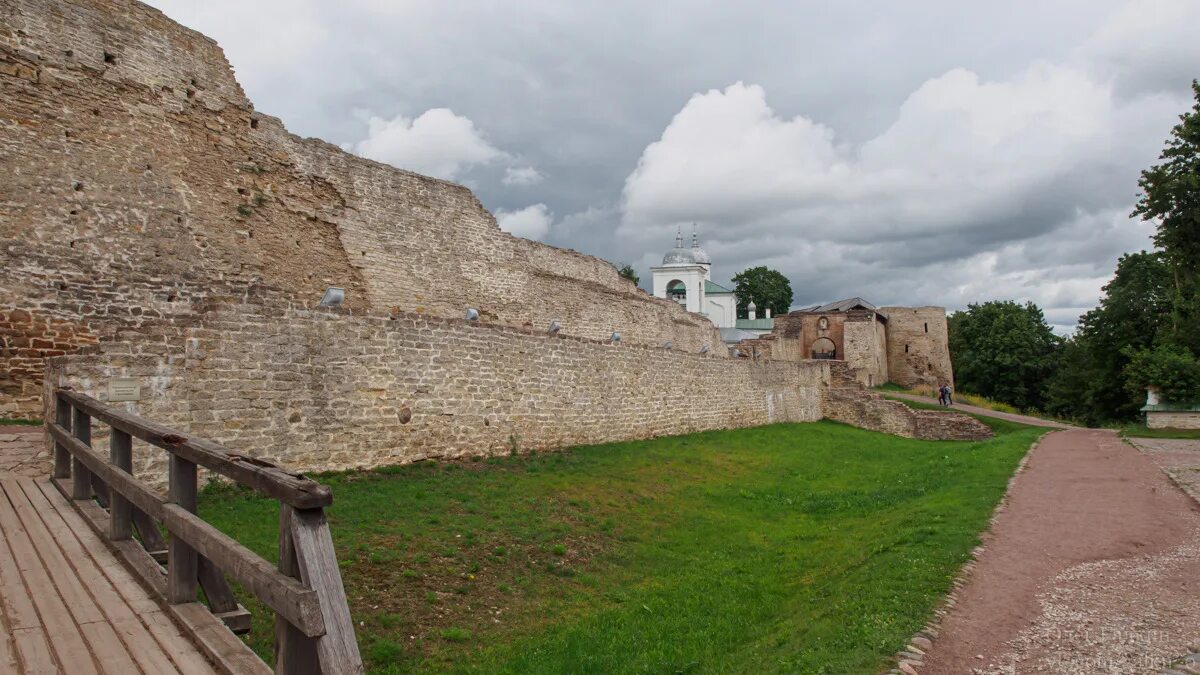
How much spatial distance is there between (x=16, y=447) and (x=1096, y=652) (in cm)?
1178

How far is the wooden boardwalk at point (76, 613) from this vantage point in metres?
3.51

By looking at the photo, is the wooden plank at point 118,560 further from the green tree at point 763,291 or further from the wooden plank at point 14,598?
the green tree at point 763,291

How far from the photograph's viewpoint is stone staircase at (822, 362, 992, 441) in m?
30.7

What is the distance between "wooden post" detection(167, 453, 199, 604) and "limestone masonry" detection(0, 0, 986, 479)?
17.0 ft

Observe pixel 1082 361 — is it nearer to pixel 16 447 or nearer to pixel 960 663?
pixel 960 663

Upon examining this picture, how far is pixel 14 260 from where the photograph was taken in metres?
12.0

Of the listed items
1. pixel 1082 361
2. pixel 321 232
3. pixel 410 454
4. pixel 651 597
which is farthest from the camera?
pixel 1082 361

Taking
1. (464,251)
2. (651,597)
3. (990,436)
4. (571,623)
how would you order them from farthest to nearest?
(990,436) < (464,251) < (651,597) < (571,623)

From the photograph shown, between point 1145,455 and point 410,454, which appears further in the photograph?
A: point 1145,455

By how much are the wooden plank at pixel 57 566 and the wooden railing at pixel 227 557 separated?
1.02ft

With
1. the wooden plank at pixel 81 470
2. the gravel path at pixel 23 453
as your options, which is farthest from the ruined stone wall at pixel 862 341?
the wooden plank at pixel 81 470

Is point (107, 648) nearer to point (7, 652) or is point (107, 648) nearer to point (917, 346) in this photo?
point (7, 652)

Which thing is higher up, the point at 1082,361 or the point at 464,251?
the point at 464,251

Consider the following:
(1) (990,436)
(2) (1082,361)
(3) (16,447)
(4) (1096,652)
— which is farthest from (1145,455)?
(2) (1082,361)
